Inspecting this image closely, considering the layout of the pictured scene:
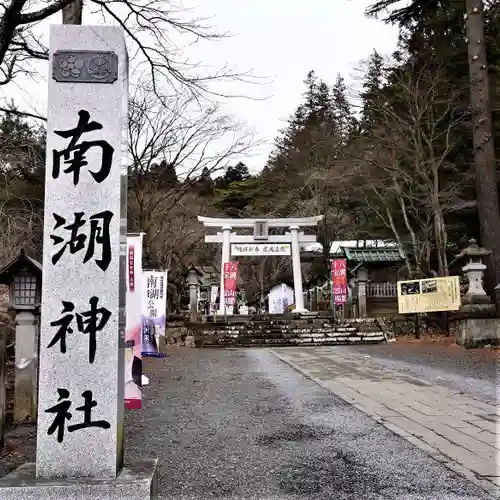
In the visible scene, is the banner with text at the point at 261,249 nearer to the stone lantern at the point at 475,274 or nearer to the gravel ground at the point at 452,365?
the gravel ground at the point at 452,365

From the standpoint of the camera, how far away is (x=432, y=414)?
5625 mm

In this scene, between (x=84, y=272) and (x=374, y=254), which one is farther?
(x=374, y=254)

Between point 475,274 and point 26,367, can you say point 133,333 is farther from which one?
point 475,274

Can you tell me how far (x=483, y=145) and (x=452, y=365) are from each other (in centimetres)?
766

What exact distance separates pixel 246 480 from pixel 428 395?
395 cm

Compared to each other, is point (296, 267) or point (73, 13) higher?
point (73, 13)

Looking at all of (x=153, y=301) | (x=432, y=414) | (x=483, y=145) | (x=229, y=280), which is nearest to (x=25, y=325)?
(x=432, y=414)

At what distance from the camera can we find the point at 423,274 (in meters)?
18.0

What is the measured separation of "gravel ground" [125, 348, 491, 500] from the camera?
3430 millimetres

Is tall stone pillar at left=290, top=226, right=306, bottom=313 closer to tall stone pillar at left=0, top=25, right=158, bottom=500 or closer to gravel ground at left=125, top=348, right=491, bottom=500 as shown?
gravel ground at left=125, top=348, right=491, bottom=500

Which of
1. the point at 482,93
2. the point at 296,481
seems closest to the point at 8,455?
the point at 296,481

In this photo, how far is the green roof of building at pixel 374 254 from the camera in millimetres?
23688

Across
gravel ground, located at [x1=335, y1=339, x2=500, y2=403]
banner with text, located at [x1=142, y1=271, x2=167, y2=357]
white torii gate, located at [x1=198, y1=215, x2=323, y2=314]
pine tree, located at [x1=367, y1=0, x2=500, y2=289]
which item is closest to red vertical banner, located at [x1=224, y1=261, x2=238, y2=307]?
white torii gate, located at [x1=198, y1=215, x2=323, y2=314]

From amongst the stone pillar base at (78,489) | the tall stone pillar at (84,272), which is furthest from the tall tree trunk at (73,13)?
the stone pillar base at (78,489)
